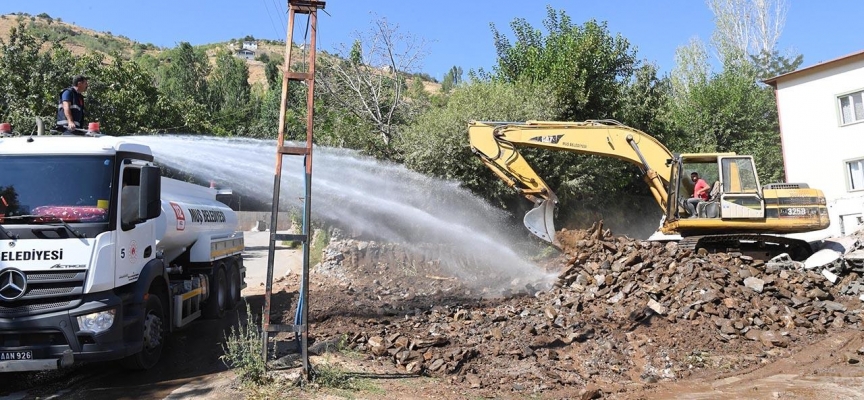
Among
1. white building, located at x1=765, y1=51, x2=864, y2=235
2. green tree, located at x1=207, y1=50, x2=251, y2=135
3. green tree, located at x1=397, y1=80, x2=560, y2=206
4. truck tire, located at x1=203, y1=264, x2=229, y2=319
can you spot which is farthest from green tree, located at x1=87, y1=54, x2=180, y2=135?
white building, located at x1=765, y1=51, x2=864, y2=235

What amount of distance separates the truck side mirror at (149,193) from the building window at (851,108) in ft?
81.6

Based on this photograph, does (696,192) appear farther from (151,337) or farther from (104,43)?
(104,43)

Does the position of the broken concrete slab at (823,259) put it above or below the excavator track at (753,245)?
below

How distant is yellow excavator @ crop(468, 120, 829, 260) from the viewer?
1378 centimetres

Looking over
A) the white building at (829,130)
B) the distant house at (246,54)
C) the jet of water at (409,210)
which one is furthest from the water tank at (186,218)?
the distant house at (246,54)

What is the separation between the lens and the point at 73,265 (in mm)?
7172

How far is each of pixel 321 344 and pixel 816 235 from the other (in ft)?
64.0

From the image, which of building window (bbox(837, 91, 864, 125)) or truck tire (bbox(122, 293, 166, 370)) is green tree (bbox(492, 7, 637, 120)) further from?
truck tire (bbox(122, 293, 166, 370))

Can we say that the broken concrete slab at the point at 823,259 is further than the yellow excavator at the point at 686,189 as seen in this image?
No

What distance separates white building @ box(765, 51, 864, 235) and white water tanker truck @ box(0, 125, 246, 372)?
22823 mm

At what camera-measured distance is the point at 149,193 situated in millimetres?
7898

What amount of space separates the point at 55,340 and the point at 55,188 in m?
1.79

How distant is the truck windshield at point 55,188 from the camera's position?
7344 mm

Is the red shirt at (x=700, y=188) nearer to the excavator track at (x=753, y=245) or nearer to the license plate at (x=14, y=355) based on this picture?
the excavator track at (x=753, y=245)
